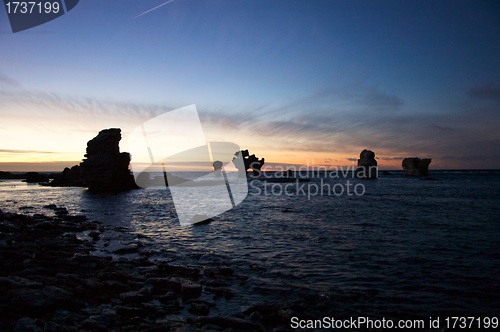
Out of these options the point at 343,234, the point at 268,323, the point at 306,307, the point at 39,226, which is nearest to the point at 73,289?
the point at 268,323

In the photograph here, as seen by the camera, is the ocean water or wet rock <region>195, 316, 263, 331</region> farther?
the ocean water

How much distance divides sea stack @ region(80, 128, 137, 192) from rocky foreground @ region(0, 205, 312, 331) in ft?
196

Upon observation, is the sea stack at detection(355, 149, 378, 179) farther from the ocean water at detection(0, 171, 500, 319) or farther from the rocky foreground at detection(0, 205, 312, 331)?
the rocky foreground at detection(0, 205, 312, 331)

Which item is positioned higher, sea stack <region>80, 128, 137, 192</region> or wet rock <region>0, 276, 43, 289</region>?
sea stack <region>80, 128, 137, 192</region>

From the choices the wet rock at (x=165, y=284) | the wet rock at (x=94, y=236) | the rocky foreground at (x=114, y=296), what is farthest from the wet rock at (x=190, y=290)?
the wet rock at (x=94, y=236)

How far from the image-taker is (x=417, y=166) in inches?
5615

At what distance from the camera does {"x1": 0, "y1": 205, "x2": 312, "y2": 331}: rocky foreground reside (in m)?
6.42

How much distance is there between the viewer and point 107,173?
66.9 m

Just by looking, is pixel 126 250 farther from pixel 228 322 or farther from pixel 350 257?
pixel 350 257

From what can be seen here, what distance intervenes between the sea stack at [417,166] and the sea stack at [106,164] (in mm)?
136204

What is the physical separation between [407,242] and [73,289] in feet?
55.5

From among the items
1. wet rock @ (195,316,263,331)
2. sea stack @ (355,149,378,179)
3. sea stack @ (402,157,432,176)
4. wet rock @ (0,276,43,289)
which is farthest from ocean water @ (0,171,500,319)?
sea stack @ (402,157,432,176)

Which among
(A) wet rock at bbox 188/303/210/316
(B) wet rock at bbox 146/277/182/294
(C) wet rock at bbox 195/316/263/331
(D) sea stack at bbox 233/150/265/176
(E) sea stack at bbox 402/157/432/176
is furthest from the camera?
(D) sea stack at bbox 233/150/265/176

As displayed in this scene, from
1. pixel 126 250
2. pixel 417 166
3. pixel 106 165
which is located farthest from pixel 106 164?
pixel 417 166
